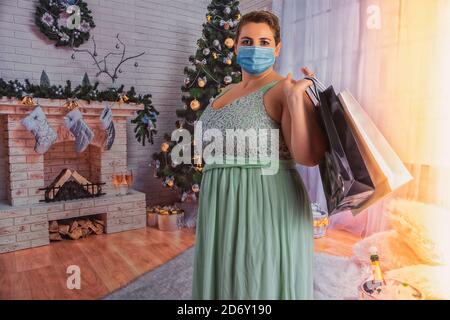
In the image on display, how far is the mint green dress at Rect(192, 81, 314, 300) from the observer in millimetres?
771

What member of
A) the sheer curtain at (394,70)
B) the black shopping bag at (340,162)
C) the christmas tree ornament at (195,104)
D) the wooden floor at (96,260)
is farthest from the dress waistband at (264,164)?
the christmas tree ornament at (195,104)

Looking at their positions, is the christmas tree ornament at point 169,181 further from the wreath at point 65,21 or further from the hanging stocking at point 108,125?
the wreath at point 65,21

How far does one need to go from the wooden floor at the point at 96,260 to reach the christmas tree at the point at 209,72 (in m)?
0.50

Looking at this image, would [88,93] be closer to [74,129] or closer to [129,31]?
[74,129]

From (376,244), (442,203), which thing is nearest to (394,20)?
(442,203)

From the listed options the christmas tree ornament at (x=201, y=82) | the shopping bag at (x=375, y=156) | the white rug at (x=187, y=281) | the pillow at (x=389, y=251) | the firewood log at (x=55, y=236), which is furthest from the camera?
the christmas tree ornament at (x=201, y=82)

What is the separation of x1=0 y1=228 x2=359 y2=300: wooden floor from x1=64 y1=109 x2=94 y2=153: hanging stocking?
30.9 inches

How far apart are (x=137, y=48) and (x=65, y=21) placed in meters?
0.70

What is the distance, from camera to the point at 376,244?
90.0 inches

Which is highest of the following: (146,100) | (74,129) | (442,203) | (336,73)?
(336,73)

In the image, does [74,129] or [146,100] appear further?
[146,100]

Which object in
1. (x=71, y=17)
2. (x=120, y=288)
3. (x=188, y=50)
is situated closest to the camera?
(x=120, y=288)

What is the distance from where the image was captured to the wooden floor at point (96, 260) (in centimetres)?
185
